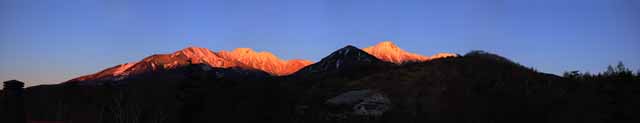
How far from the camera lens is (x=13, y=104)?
42.6 feet

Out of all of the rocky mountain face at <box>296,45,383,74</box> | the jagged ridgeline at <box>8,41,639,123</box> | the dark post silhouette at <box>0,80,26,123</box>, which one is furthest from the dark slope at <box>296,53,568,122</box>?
the rocky mountain face at <box>296,45,383,74</box>

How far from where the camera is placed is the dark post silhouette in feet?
42.4

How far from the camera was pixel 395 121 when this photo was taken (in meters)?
23.0

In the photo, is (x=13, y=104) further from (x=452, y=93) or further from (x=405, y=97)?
(x=405, y=97)

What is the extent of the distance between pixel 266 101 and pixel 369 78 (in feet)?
39.1

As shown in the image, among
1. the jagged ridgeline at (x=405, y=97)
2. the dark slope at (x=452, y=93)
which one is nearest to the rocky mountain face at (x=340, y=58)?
the jagged ridgeline at (x=405, y=97)

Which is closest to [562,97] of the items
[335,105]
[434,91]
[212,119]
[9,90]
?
[434,91]

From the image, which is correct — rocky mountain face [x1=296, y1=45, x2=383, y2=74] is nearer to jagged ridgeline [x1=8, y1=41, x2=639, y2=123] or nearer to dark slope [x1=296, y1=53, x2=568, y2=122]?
jagged ridgeline [x1=8, y1=41, x2=639, y2=123]

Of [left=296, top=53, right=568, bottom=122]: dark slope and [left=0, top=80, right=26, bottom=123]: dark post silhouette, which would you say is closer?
[left=0, top=80, right=26, bottom=123]: dark post silhouette

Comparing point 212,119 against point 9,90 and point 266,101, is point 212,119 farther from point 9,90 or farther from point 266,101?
point 9,90

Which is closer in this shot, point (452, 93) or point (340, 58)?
point (452, 93)

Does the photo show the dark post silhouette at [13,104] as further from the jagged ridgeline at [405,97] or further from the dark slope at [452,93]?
the dark slope at [452,93]

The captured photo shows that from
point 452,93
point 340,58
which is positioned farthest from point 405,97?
point 340,58

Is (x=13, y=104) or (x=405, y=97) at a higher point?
(x=405, y=97)
